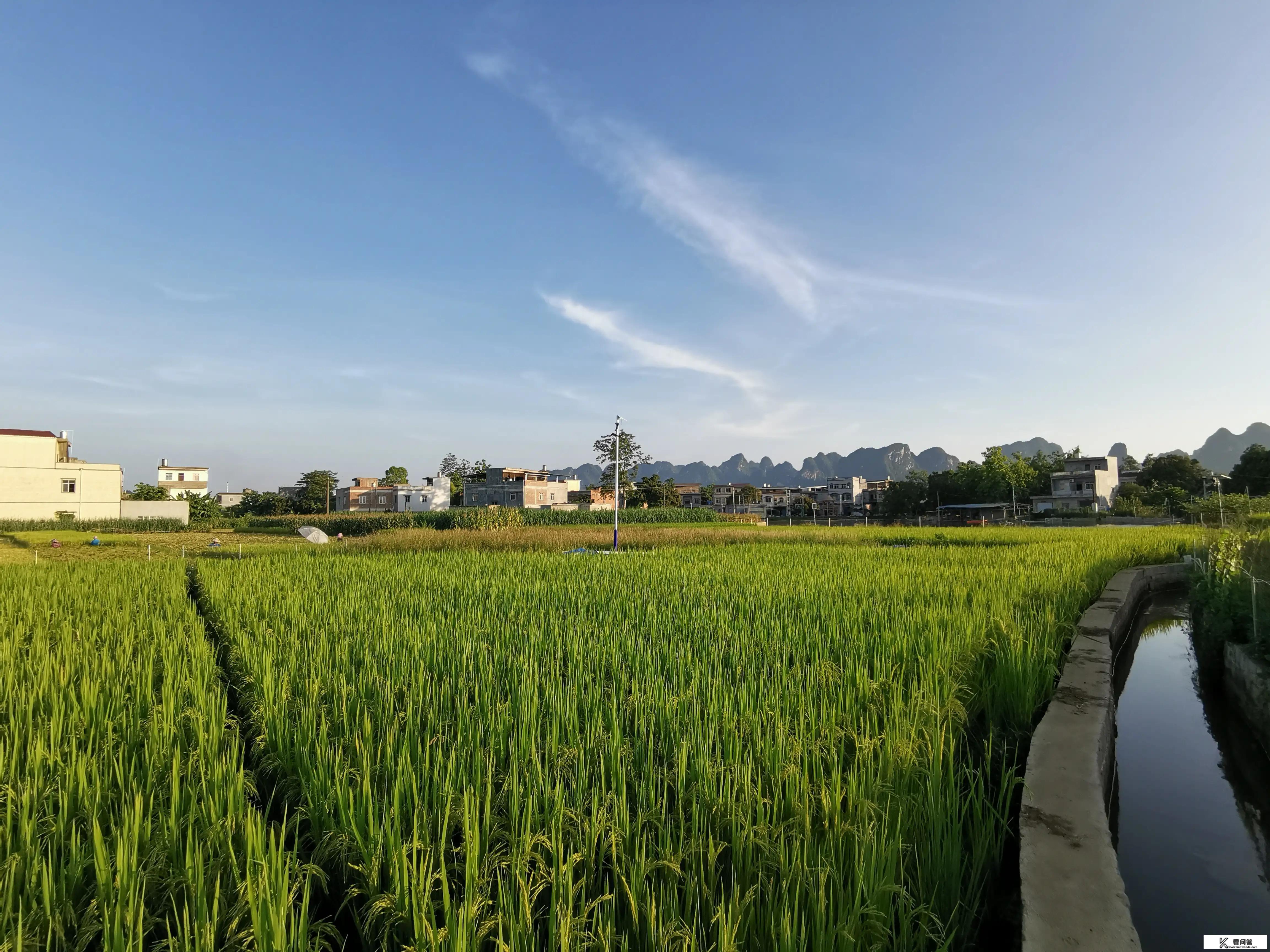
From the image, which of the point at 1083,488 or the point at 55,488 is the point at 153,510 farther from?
the point at 1083,488

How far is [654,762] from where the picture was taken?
8.61 feet

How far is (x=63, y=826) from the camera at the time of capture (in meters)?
2.06

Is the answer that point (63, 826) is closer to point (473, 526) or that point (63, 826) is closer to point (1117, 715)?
point (1117, 715)

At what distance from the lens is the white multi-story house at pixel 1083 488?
58.3 meters

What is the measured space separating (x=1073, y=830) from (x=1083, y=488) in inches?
2788

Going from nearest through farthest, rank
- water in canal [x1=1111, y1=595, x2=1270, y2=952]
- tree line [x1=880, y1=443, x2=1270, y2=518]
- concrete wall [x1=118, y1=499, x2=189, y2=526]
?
water in canal [x1=1111, y1=595, x2=1270, y2=952] < concrete wall [x1=118, y1=499, x2=189, y2=526] < tree line [x1=880, y1=443, x2=1270, y2=518]

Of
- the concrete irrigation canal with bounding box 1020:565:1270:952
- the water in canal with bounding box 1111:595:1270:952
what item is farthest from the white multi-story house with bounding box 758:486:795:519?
the concrete irrigation canal with bounding box 1020:565:1270:952

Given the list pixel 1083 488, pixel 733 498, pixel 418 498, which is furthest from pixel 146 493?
pixel 1083 488

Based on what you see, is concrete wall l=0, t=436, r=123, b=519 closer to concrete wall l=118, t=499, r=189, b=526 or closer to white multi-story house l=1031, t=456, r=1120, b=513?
concrete wall l=118, t=499, r=189, b=526

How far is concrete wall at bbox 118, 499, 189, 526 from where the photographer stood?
42.4m

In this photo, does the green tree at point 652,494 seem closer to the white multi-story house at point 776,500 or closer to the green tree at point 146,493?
the white multi-story house at point 776,500

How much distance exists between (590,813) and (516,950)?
0.64 metres

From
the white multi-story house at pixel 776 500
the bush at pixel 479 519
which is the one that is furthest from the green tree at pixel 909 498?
the bush at pixel 479 519

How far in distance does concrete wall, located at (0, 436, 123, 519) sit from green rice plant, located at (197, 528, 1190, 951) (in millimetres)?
47303
